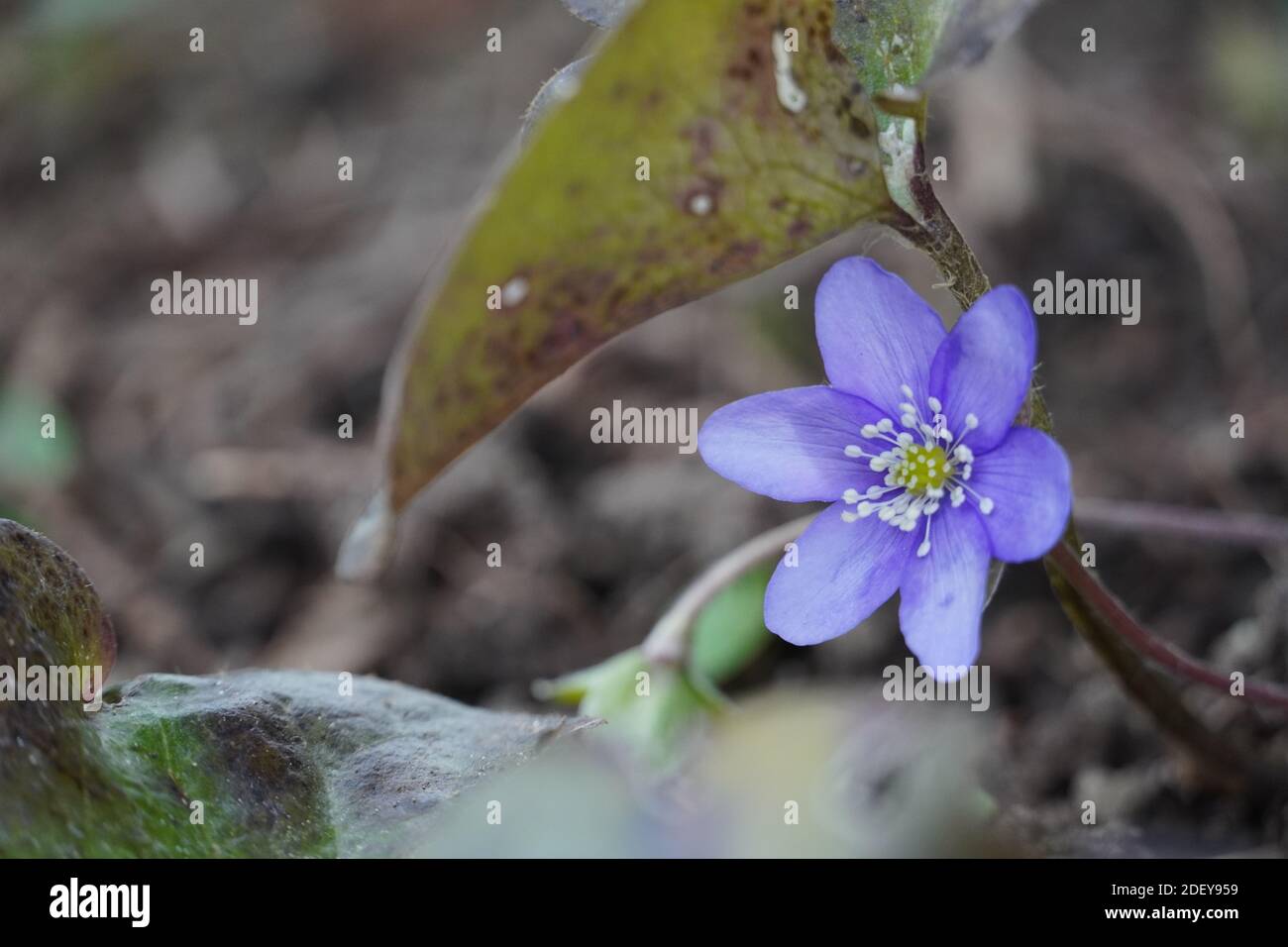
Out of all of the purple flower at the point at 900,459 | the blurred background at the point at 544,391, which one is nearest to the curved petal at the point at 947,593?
the purple flower at the point at 900,459

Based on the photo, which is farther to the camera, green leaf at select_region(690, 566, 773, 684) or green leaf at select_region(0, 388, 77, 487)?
green leaf at select_region(0, 388, 77, 487)

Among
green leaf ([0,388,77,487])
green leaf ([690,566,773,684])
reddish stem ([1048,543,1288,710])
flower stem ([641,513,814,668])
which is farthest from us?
green leaf ([0,388,77,487])

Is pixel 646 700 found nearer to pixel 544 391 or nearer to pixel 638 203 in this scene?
pixel 638 203

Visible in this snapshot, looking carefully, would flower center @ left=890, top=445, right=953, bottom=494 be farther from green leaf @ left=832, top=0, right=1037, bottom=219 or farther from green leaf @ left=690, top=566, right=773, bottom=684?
green leaf @ left=690, top=566, right=773, bottom=684

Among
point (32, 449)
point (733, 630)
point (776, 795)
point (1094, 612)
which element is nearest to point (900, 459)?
point (1094, 612)

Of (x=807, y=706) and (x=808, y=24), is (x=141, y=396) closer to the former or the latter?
(x=807, y=706)

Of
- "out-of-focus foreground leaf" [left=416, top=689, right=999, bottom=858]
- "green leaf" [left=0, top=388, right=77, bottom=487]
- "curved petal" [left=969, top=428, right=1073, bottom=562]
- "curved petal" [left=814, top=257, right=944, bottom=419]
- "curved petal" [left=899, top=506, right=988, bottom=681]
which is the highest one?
"green leaf" [left=0, top=388, right=77, bottom=487]

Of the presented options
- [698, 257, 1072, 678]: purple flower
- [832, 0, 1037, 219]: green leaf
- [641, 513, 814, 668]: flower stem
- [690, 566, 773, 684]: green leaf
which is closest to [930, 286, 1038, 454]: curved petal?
[698, 257, 1072, 678]: purple flower
